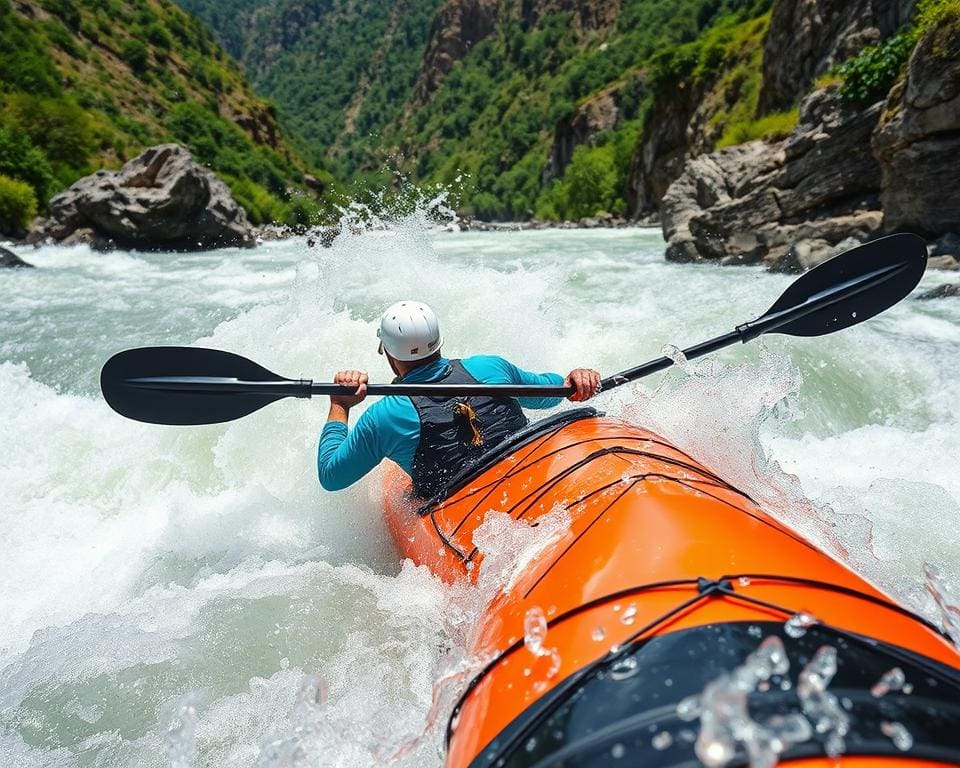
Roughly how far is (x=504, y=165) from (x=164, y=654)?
74631mm

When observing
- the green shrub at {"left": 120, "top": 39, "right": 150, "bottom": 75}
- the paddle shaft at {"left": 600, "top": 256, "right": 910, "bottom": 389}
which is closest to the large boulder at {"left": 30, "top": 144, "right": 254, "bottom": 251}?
the paddle shaft at {"left": 600, "top": 256, "right": 910, "bottom": 389}

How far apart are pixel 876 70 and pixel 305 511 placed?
432 inches

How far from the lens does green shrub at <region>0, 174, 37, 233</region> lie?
52.5 feet

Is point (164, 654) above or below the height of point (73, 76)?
above

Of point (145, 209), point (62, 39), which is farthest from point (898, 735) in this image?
point (62, 39)

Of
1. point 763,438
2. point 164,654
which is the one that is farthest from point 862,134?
point 164,654

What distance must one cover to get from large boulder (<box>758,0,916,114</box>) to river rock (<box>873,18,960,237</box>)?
5.64 metres

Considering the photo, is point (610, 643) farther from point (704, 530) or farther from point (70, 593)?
point (70, 593)

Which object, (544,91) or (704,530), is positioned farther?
(544,91)

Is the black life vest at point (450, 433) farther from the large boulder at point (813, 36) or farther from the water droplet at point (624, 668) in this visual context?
the large boulder at point (813, 36)

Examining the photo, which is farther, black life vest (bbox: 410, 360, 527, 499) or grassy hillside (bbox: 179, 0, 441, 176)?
grassy hillside (bbox: 179, 0, 441, 176)

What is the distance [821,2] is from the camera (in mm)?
16062

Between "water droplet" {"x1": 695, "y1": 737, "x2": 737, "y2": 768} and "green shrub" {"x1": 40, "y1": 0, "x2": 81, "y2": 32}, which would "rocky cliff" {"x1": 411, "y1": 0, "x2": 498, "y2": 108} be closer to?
"green shrub" {"x1": 40, "y1": 0, "x2": 81, "y2": 32}

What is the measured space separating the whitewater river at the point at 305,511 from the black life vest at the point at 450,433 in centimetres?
42
